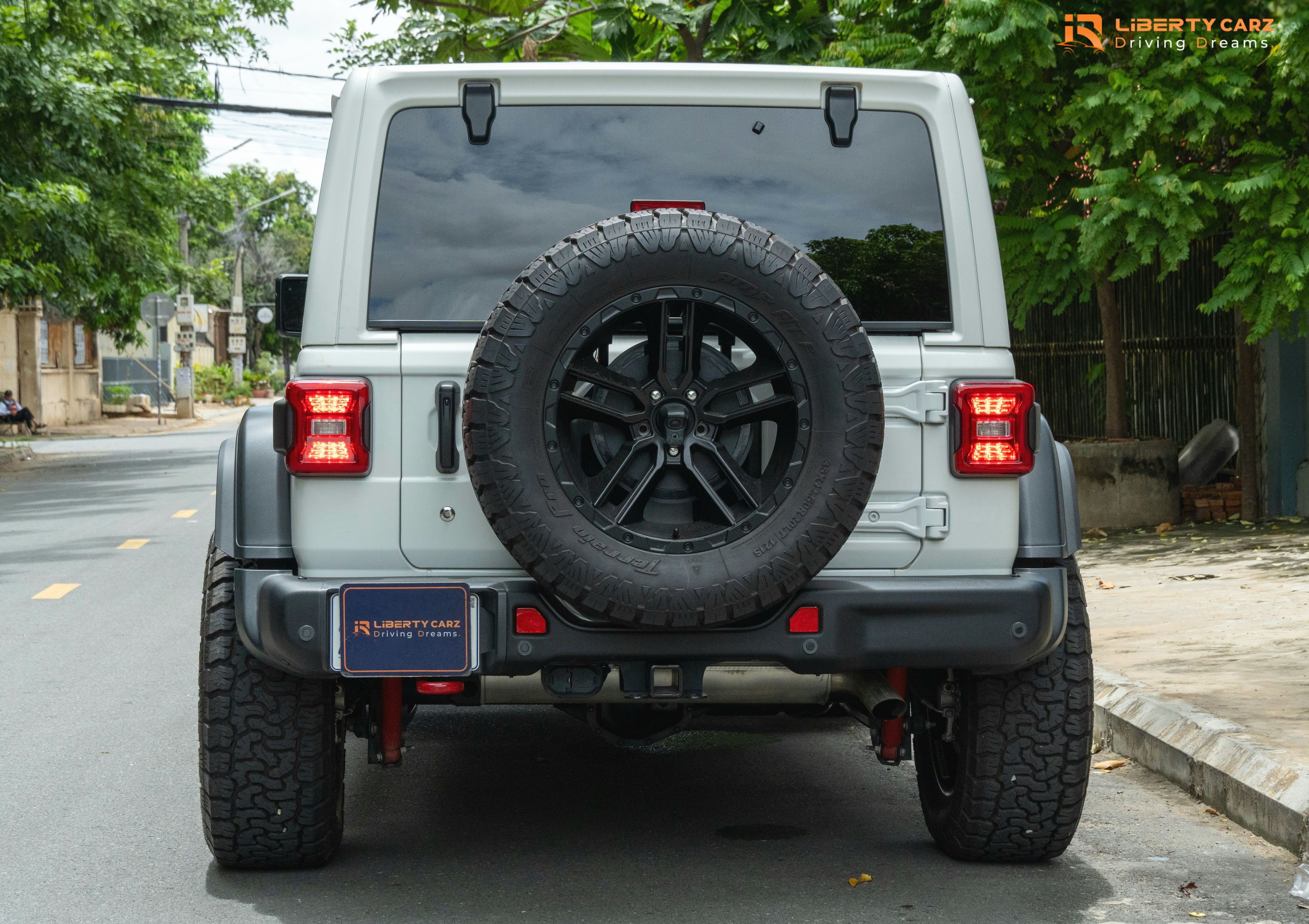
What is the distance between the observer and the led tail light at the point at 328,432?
151 inches

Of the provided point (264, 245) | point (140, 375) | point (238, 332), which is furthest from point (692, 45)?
point (264, 245)

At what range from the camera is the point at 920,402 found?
3.97m

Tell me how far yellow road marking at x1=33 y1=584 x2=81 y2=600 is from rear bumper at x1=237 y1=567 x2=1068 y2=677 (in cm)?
716

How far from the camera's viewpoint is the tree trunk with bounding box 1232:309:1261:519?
1241cm

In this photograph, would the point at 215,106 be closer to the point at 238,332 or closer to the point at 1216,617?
the point at 1216,617

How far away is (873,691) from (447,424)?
1.37 meters

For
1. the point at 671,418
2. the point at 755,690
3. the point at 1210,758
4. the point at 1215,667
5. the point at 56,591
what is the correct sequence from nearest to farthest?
the point at 671,418 < the point at 755,690 < the point at 1210,758 < the point at 1215,667 < the point at 56,591

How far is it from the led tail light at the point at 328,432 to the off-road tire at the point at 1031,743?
1.74 meters

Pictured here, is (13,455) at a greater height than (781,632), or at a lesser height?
greater

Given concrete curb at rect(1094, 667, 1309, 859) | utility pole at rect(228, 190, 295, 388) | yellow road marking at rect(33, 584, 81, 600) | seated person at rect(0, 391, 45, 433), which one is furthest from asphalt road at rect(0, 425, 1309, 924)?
utility pole at rect(228, 190, 295, 388)

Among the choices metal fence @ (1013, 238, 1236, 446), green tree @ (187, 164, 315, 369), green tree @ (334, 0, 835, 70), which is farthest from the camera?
green tree @ (187, 164, 315, 369)

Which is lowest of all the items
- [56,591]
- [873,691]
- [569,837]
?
[569,837]

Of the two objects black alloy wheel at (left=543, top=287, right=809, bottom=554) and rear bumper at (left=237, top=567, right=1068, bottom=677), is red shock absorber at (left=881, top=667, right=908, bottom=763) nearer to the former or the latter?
rear bumper at (left=237, top=567, right=1068, bottom=677)

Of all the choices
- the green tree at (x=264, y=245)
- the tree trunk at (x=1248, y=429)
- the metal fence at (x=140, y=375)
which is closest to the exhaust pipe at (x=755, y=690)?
the tree trunk at (x=1248, y=429)
